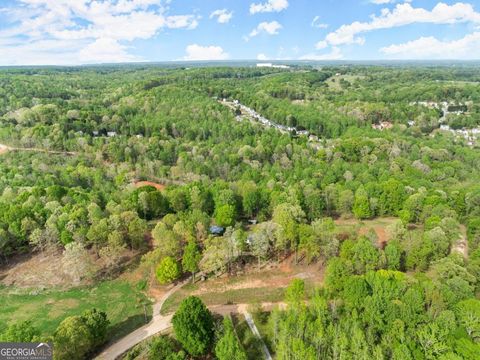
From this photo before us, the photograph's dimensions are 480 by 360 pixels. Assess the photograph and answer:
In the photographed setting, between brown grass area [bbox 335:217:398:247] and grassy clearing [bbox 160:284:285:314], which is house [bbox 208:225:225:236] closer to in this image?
grassy clearing [bbox 160:284:285:314]

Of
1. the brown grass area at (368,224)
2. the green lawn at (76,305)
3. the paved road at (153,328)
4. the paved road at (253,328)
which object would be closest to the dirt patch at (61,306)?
the green lawn at (76,305)

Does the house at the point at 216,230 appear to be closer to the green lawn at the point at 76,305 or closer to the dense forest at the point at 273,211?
the dense forest at the point at 273,211

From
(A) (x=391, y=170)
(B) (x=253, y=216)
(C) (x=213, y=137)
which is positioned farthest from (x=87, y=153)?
(A) (x=391, y=170)

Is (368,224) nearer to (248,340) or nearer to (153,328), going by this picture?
(248,340)

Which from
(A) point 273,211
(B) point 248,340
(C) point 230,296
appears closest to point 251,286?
(C) point 230,296

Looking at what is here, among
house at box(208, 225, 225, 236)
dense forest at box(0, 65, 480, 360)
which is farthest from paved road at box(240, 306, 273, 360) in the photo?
house at box(208, 225, 225, 236)

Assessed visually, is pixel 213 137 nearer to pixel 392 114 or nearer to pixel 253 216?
pixel 253 216
